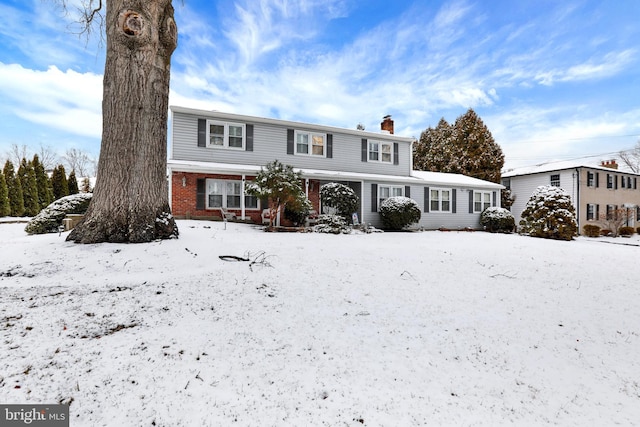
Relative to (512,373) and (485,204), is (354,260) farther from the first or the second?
(485,204)

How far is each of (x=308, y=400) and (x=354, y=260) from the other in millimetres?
3914

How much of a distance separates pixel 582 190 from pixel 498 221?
991 cm

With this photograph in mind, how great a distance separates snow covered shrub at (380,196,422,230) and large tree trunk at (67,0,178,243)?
35.7 feet

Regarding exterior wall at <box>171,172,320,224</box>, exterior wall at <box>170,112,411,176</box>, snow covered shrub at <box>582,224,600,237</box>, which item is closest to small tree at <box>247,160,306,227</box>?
exterior wall at <box>171,172,320,224</box>

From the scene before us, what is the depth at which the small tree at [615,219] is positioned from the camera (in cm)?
2132

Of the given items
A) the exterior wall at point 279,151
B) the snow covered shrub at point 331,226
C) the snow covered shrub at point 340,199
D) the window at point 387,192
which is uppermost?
the exterior wall at point 279,151

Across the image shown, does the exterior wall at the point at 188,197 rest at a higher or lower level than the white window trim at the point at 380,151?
lower

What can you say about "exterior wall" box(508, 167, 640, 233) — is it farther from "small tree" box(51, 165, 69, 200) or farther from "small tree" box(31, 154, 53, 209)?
"small tree" box(31, 154, 53, 209)

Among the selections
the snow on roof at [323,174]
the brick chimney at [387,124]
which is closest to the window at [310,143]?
the snow on roof at [323,174]

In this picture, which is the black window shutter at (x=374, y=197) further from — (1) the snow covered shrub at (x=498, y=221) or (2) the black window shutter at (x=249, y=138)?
(1) the snow covered shrub at (x=498, y=221)

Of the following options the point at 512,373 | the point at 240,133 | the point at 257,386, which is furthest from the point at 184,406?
the point at 240,133

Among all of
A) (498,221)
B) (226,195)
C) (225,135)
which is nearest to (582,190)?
(498,221)

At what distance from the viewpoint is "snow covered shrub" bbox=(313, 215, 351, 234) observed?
445 inches

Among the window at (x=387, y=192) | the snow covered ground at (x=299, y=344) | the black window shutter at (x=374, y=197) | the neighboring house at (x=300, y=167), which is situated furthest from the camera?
the window at (x=387, y=192)
